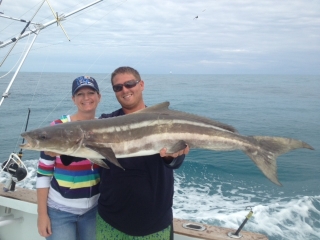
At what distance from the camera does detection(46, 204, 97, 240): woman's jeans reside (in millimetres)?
3594

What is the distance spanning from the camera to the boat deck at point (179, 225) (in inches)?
166

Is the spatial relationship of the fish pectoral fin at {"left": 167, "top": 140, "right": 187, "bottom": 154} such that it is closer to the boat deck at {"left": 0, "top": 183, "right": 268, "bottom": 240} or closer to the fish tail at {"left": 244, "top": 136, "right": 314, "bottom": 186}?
the fish tail at {"left": 244, "top": 136, "right": 314, "bottom": 186}

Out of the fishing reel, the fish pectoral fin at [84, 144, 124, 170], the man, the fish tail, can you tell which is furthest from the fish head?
the fishing reel

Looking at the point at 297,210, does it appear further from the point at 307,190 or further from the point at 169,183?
the point at 169,183

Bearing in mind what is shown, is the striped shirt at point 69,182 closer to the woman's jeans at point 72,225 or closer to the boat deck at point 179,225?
the woman's jeans at point 72,225

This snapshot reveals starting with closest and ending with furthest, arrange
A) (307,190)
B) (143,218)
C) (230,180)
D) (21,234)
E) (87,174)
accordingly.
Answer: (143,218), (87,174), (21,234), (307,190), (230,180)

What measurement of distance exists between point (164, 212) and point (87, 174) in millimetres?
1025

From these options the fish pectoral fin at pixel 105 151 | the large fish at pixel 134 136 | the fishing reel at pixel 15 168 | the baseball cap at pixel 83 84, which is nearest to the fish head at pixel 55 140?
the large fish at pixel 134 136

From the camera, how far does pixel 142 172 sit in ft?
10.7

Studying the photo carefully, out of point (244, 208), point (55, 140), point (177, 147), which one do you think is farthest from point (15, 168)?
point (244, 208)

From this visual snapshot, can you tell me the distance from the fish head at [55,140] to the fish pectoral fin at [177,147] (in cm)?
97

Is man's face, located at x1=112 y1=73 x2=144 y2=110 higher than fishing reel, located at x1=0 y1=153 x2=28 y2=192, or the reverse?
man's face, located at x1=112 y1=73 x2=144 y2=110

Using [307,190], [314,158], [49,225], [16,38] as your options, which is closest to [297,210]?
[307,190]

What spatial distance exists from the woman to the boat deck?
145 cm
